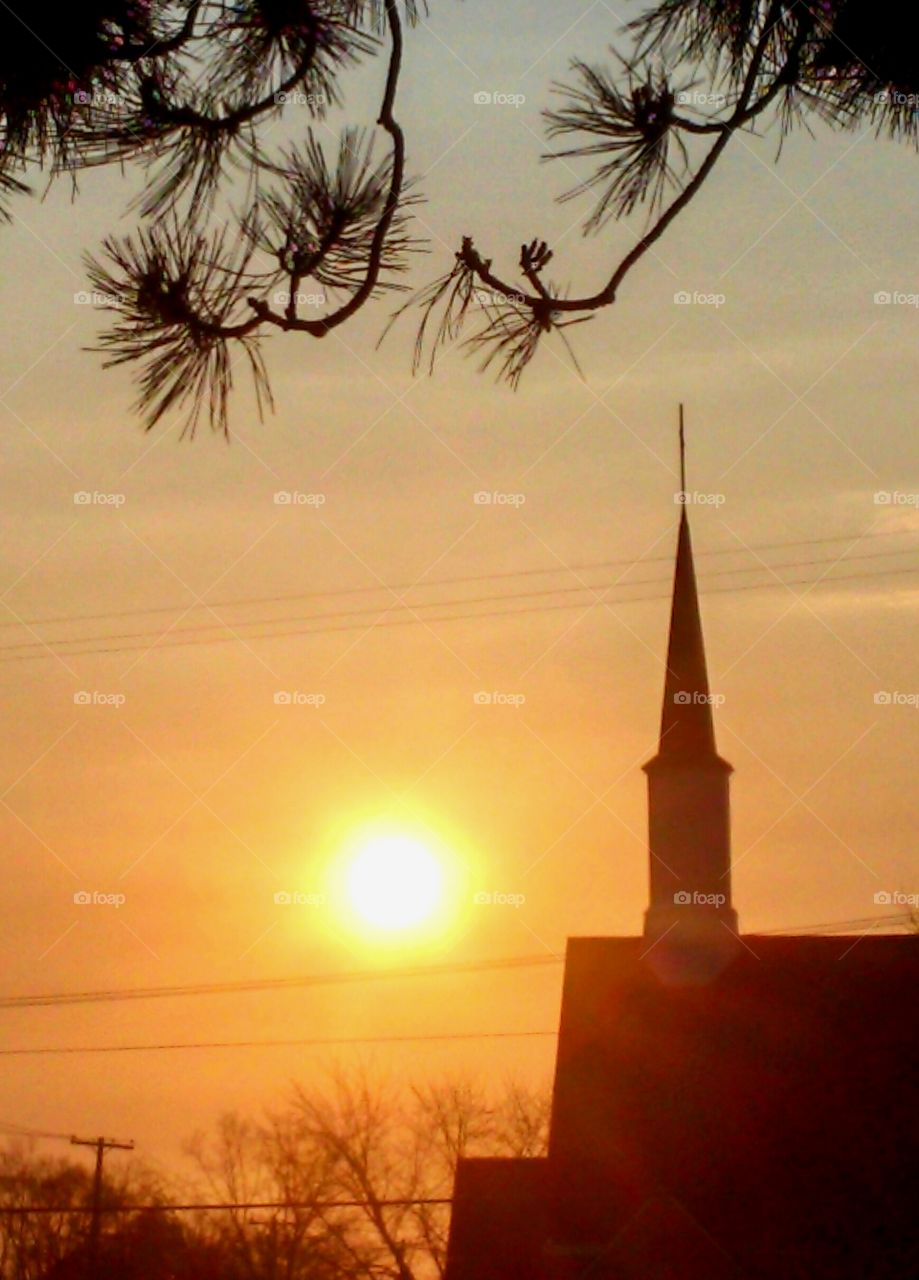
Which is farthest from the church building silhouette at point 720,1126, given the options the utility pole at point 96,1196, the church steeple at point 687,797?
the utility pole at point 96,1196

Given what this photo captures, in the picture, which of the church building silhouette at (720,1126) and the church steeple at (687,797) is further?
the church steeple at (687,797)

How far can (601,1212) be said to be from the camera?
20.9m

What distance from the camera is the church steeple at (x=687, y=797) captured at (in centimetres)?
2792

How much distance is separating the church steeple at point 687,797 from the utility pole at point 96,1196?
14200 millimetres

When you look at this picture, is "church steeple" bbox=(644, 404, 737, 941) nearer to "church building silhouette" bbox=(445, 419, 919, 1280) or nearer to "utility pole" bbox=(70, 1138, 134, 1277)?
"church building silhouette" bbox=(445, 419, 919, 1280)

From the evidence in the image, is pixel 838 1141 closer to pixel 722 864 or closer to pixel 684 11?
pixel 722 864

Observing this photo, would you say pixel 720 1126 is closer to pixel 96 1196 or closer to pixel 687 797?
pixel 687 797

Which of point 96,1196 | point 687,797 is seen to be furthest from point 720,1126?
point 96,1196

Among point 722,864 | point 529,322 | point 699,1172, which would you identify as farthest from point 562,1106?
point 529,322

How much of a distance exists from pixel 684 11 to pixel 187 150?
174 cm

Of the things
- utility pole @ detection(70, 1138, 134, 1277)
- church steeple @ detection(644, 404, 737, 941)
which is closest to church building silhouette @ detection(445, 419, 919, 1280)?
church steeple @ detection(644, 404, 737, 941)

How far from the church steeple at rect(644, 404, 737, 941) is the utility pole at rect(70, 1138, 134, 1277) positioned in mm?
14200

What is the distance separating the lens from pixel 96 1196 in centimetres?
3869

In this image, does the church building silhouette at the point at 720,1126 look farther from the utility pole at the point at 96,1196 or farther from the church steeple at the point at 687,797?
the utility pole at the point at 96,1196
